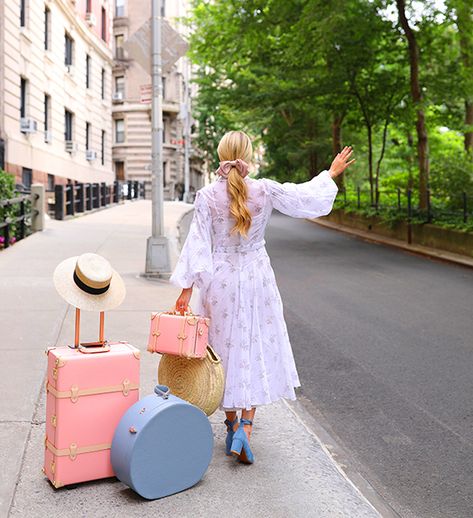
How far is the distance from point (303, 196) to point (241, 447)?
1554 millimetres

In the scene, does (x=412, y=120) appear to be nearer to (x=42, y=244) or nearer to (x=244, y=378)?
(x=42, y=244)

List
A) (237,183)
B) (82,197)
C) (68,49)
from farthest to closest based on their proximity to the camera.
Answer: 1. (68,49)
2. (82,197)
3. (237,183)

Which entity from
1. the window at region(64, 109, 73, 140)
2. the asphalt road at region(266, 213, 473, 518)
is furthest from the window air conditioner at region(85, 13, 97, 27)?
the asphalt road at region(266, 213, 473, 518)

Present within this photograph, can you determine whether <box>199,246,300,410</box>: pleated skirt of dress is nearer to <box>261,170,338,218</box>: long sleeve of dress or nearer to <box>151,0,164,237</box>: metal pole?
<box>261,170,338,218</box>: long sleeve of dress

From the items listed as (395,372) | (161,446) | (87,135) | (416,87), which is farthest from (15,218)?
(87,135)

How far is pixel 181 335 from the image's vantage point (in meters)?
3.91

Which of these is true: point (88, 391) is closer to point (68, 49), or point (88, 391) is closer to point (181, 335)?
point (181, 335)

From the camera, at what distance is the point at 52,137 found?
29297 millimetres

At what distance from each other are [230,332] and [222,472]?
0.81m

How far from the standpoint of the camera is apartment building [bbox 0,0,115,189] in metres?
23.5

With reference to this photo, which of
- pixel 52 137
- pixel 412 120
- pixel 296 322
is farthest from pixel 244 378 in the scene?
pixel 52 137

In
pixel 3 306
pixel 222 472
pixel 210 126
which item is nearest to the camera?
pixel 222 472

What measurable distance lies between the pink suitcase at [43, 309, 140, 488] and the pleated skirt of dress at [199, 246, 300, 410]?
0.65 m

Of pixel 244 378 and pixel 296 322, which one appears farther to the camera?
pixel 296 322
